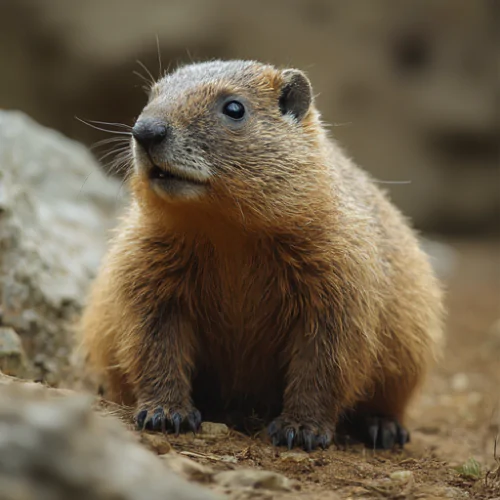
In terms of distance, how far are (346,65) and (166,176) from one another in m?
12.7

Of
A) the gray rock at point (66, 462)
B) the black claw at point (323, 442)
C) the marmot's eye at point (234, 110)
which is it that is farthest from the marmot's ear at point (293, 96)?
the gray rock at point (66, 462)

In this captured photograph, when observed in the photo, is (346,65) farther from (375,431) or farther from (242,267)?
(242,267)

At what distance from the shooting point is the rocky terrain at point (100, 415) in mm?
2967

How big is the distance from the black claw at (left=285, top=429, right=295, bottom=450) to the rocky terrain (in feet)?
0.27

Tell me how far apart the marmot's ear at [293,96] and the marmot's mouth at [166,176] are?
1.26 metres

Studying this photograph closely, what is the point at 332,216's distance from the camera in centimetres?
586

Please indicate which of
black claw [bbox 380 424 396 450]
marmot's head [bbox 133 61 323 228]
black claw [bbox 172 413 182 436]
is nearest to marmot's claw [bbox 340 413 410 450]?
black claw [bbox 380 424 396 450]

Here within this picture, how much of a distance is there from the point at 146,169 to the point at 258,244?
1007 mm

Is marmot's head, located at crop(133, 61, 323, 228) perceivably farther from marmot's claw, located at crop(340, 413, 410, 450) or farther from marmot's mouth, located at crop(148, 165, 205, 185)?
marmot's claw, located at crop(340, 413, 410, 450)

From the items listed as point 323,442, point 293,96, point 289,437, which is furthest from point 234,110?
point 323,442

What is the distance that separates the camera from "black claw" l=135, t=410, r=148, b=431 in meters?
5.40

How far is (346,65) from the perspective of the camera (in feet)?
55.9

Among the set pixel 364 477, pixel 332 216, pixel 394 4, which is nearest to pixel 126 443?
pixel 364 477

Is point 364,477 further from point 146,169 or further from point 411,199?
point 411,199
